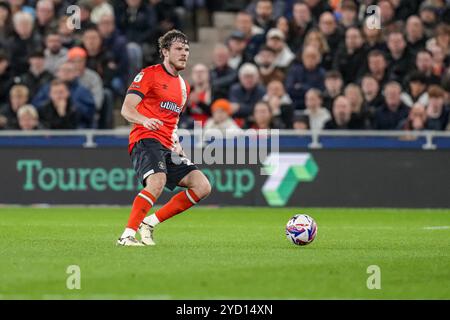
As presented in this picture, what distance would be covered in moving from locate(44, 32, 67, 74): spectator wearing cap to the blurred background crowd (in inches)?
0.8

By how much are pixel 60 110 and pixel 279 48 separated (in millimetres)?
4329

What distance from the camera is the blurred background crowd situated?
21.3m

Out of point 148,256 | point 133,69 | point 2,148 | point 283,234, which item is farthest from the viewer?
point 133,69

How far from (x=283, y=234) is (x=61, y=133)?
7.00m

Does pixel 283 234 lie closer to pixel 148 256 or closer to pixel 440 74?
pixel 148 256

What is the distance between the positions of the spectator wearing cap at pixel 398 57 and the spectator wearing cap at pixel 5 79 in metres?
7.17

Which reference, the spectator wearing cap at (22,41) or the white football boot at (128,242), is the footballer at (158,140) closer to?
the white football boot at (128,242)

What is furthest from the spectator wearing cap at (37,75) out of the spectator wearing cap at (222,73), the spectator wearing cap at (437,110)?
the spectator wearing cap at (437,110)

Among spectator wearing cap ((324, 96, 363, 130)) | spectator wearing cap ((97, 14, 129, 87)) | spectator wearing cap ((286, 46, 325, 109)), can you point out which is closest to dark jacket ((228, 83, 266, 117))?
spectator wearing cap ((286, 46, 325, 109))

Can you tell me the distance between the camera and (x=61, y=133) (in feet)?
69.6

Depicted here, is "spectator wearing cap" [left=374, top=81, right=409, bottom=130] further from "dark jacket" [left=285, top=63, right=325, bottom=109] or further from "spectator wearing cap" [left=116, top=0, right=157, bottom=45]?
"spectator wearing cap" [left=116, top=0, right=157, bottom=45]
